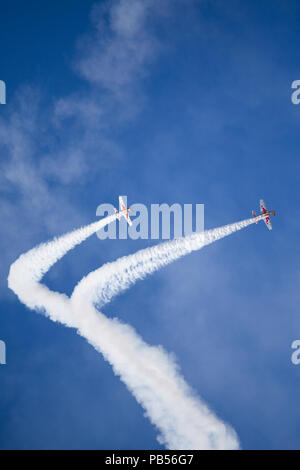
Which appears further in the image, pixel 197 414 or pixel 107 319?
pixel 107 319

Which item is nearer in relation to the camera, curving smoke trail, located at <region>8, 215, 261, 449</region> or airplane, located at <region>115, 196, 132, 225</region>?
curving smoke trail, located at <region>8, 215, 261, 449</region>

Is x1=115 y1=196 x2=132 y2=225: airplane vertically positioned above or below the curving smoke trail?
above

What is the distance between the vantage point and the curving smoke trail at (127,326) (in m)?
47.1

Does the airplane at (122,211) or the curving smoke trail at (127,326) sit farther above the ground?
the airplane at (122,211)

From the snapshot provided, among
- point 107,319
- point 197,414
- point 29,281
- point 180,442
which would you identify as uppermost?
point 29,281

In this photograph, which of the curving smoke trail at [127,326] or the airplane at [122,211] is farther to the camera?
the airplane at [122,211]

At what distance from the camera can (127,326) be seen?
53.7m

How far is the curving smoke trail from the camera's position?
155 feet

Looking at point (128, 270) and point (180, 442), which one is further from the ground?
point (128, 270)

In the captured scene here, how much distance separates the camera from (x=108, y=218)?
5662 centimetres

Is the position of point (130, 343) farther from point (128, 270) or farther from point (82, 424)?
point (82, 424)

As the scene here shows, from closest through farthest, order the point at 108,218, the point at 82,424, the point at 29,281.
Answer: the point at 29,281, the point at 108,218, the point at 82,424
